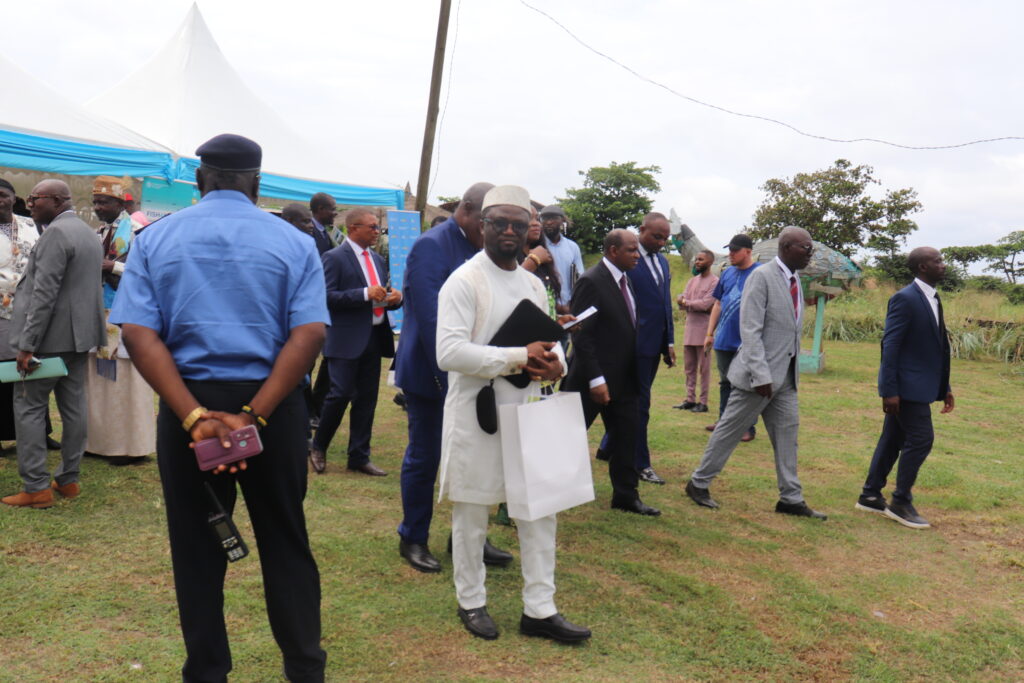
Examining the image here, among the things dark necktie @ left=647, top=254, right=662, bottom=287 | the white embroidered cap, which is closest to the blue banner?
dark necktie @ left=647, top=254, right=662, bottom=287

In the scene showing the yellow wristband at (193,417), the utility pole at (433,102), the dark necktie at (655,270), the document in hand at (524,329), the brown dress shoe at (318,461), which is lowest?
the brown dress shoe at (318,461)

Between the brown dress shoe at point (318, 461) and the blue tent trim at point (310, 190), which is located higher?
the blue tent trim at point (310, 190)

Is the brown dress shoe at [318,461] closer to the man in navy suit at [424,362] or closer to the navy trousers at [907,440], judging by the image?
the man in navy suit at [424,362]

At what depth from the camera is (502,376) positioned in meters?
3.33

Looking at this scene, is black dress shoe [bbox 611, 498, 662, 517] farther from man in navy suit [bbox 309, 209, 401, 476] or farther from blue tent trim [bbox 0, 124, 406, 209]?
blue tent trim [bbox 0, 124, 406, 209]

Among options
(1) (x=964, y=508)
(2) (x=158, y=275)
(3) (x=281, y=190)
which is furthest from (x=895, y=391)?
(3) (x=281, y=190)

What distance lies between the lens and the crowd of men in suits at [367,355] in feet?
7.93

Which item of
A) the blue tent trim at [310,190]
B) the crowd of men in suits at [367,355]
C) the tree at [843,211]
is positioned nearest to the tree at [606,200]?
the tree at [843,211]

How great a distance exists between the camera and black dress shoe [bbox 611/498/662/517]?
17.8ft

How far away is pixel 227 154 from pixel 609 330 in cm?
333

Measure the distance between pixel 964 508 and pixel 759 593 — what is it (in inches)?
113

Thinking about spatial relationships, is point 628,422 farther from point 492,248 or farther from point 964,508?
point 964,508


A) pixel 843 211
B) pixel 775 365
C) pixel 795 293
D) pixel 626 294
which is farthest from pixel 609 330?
pixel 843 211

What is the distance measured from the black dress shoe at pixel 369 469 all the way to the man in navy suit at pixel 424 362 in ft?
5.64
